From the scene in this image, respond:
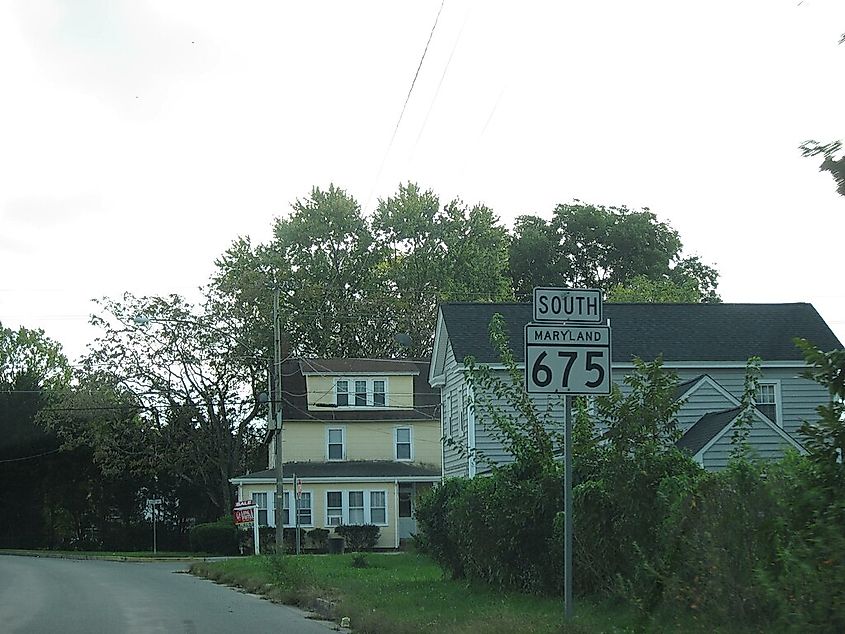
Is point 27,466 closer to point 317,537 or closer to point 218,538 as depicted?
point 218,538

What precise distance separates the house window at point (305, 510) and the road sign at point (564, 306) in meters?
39.4

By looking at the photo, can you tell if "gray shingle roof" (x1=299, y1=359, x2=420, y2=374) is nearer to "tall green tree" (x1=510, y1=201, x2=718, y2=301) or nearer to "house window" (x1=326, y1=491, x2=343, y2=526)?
"house window" (x1=326, y1=491, x2=343, y2=526)

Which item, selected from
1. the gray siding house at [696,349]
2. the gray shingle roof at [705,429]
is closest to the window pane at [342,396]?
the gray siding house at [696,349]

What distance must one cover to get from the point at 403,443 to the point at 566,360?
1615 inches

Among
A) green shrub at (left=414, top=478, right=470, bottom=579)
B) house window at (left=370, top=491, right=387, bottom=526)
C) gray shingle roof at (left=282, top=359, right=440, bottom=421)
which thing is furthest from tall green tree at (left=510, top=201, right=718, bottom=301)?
green shrub at (left=414, top=478, right=470, bottom=579)

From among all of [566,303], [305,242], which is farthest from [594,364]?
[305,242]

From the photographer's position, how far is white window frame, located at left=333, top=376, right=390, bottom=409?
5106 cm

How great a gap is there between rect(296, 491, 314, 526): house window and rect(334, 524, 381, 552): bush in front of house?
4.53 feet

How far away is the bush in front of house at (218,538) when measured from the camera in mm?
50188

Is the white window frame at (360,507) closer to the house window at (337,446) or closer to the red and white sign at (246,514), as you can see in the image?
the house window at (337,446)

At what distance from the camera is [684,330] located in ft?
107

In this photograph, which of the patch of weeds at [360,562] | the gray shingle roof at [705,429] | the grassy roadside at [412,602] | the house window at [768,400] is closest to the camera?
the grassy roadside at [412,602]

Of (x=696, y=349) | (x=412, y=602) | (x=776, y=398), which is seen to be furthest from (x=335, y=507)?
(x=412, y=602)

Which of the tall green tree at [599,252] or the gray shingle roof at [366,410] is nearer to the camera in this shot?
the gray shingle roof at [366,410]
